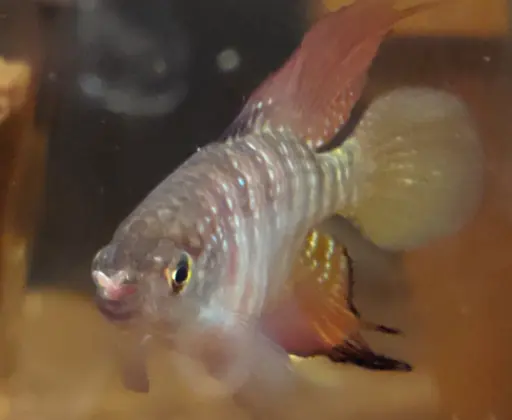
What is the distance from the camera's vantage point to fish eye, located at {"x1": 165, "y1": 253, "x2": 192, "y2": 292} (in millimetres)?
343

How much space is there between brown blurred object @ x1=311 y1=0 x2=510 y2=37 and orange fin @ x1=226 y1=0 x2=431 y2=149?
144mm

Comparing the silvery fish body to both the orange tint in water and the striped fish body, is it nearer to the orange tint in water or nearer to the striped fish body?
the striped fish body

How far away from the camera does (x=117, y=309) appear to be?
342mm

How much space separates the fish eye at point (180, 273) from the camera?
1.13ft

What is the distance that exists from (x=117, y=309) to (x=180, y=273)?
4cm

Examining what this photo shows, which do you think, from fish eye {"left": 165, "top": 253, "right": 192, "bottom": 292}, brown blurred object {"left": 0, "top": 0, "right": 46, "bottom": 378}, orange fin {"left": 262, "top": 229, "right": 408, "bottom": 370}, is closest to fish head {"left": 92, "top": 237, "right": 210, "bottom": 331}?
fish eye {"left": 165, "top": 253, "right": 192, "bottom": 292}

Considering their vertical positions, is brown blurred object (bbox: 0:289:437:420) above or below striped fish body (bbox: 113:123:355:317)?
below

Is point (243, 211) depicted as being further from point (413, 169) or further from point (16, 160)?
point (16, 160)

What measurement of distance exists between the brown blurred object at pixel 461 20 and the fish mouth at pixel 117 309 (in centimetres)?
37

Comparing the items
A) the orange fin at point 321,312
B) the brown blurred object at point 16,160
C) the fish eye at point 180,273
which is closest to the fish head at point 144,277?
the fish eye at point 180,273

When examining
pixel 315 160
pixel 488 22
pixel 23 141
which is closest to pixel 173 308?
pixel 315 160

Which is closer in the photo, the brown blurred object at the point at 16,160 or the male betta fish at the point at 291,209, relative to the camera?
the male betta fish at the point at 291,209

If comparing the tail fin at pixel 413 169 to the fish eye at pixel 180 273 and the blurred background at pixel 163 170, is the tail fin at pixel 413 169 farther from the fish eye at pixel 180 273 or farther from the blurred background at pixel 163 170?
Result: the fish eye at pixel 180 273

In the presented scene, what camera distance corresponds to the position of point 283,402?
1.79 ft
